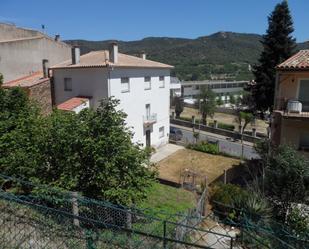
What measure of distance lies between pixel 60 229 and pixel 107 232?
84 cm

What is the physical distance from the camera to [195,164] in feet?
70.4

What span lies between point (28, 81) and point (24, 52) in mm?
3496

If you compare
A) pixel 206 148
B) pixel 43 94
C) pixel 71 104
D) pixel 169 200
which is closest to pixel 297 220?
pixel 169 200

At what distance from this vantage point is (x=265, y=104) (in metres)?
26.3

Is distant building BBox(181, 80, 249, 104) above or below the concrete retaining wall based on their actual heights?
above

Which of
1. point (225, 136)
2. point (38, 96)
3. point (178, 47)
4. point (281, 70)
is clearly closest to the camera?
point (281, 70)

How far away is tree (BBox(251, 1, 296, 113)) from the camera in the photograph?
2581 cm

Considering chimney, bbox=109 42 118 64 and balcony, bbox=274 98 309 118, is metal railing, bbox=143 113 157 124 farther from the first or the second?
balcony, bbox=274 98 309 118

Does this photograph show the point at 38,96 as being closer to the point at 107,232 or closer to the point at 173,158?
the point at 173,158

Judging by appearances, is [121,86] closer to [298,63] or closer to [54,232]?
[298,63]

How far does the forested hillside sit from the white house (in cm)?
11186

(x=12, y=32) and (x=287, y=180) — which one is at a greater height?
(x=12, y=32)

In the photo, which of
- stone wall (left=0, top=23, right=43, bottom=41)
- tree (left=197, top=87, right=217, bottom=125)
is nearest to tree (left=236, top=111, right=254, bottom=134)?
tree (left=197, top=87, right=217, bottom=125)

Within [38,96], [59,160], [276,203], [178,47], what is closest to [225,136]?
[38,96]
